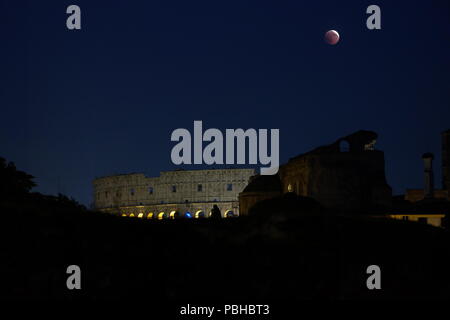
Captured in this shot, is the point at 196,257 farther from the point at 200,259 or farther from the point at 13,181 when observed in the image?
the point at 13,181

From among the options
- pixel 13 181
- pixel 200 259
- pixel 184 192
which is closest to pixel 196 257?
pixel 200 259

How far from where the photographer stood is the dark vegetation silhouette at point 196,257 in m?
21.2

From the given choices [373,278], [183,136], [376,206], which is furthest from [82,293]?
[183,136]

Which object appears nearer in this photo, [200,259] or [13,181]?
[200,259]

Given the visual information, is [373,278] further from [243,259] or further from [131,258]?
[131,258]

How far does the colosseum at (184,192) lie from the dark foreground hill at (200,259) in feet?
210

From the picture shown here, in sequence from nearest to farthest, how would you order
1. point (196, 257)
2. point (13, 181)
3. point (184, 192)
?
1. point (196, 257)
2. point (13, 181)
3. point (184, 192)

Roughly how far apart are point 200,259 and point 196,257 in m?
0.16

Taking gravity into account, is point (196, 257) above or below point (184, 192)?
below

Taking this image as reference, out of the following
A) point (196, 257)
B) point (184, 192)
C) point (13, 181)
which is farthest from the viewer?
point (184, 192)

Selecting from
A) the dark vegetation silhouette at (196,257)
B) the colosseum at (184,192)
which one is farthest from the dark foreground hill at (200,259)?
the colosseum at (184,192)

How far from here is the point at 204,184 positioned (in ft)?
312

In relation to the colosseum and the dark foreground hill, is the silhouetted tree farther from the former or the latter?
the colosseum

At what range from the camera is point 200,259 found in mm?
23266
